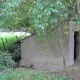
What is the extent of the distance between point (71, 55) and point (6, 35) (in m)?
8.28

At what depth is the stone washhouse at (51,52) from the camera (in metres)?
10.0

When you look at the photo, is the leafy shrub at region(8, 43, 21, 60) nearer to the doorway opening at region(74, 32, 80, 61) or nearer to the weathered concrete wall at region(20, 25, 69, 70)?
the weathered concrete wall at region(20, 25, 69, 70)

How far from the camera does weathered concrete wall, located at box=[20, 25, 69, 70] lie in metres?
10.3

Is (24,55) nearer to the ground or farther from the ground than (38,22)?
nearer to the ground

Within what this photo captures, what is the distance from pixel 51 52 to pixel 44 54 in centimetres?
41

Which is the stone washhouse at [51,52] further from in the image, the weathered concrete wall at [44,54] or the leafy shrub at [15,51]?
the leafy shrub at [15,51]

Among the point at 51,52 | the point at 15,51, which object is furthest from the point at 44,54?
the point at 15,51

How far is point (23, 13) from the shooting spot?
8.02m

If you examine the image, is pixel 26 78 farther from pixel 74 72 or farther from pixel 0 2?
pixel 0 2

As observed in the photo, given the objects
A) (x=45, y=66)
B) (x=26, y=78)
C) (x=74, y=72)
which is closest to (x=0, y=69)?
(x=26, y=78)

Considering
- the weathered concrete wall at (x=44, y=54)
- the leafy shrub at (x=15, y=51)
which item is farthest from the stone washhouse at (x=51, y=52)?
the leafy shrub at (x=15, y=51)

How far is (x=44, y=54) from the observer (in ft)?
35.3

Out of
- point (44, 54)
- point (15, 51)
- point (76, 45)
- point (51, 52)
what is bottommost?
point (15, 51)

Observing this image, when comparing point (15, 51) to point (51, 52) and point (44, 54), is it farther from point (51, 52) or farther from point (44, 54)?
point (51, 52)
